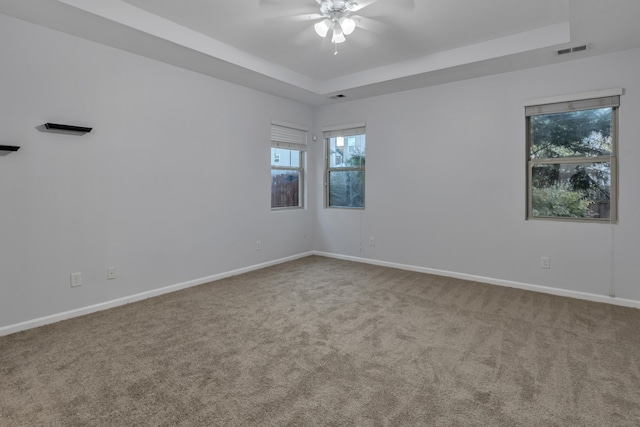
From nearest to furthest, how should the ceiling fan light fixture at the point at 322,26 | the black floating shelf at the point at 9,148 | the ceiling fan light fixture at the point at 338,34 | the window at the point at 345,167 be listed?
the black floating shelf at the point at 9,148, the ceiling fan light fixture at the point at 322,26, the ceiling fan light fixture at the point at 338,34, the window at the point at 345,167

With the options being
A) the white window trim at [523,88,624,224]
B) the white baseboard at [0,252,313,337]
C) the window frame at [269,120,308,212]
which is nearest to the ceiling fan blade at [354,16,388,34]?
the white window trim at [523,88,624,224]

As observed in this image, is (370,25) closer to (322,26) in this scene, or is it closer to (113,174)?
(322,26)

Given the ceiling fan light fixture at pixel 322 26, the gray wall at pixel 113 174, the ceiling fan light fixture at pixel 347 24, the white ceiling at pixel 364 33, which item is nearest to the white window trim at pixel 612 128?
the white ceiling at pixel 364 33

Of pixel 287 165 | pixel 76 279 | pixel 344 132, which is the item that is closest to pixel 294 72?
pixel 344 132

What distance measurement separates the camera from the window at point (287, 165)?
516 centimetres

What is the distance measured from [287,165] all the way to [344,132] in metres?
1.04

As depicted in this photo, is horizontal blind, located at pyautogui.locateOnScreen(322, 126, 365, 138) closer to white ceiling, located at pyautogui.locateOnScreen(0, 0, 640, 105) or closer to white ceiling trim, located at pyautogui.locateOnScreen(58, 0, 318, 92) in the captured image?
white ceiling, located at pyautogui.locateOnScreen(0, 0, 640, 105)

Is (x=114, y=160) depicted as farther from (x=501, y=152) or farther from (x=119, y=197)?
(x=501, y=152)

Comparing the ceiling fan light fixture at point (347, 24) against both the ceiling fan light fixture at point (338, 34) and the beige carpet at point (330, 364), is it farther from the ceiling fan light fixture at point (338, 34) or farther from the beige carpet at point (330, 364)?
the beige carpet at point (330, 364)

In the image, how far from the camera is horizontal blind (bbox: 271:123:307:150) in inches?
200

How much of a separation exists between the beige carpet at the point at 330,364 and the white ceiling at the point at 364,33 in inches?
98.5

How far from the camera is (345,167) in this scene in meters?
5.50

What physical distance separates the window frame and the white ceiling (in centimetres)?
87

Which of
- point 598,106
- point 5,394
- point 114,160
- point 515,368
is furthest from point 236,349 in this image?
point 598,106
